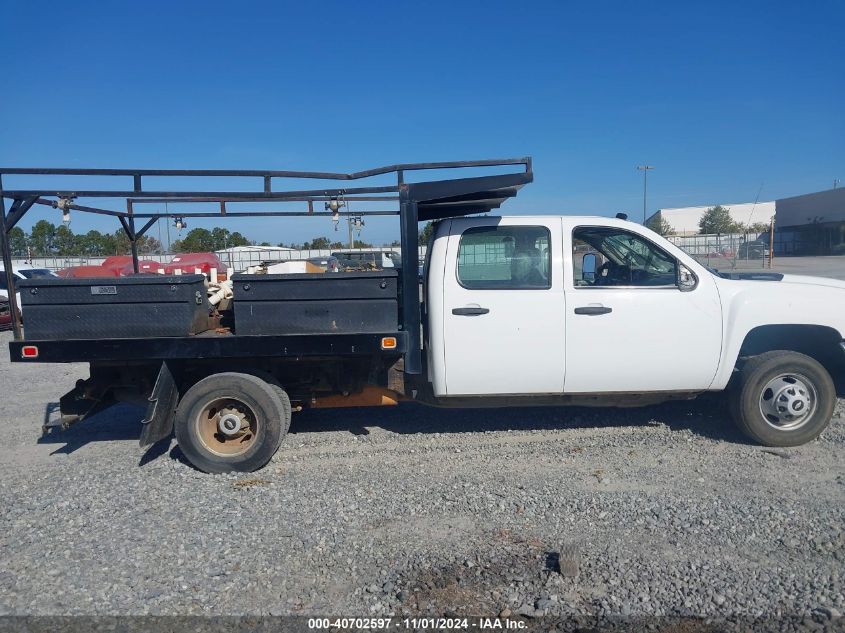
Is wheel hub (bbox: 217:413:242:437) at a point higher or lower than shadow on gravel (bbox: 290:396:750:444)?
higher

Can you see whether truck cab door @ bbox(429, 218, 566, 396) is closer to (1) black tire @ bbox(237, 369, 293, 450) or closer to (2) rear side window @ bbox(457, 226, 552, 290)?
(2) rear side window @ bbox(457, 226, 552, 290)

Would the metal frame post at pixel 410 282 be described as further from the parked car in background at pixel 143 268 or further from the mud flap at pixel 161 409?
the parked car in background at pixel 143 268

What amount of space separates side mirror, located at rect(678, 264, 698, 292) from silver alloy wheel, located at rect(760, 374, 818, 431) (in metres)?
1.04

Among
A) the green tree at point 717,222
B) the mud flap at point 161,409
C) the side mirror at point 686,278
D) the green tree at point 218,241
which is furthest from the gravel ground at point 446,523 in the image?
the green tree at point 717,222

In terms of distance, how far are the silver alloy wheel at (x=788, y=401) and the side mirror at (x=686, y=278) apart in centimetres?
104

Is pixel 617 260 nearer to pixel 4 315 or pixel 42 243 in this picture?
pixel 4 315

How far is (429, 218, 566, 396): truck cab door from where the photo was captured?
519 centimetres

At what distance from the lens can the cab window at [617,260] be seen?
5.37m

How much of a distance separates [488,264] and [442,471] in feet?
5.49

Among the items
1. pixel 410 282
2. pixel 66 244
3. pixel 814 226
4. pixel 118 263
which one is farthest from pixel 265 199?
pixel 814 226

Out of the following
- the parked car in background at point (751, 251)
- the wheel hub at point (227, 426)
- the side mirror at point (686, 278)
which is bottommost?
the wheel hub at point (227, 426)

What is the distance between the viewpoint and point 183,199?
526 centimetres

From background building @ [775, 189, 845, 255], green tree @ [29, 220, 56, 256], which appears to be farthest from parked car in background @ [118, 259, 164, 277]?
background building @ [775, 189, 845, 255]

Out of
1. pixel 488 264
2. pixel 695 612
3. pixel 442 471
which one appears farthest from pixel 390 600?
pixel 488 264
